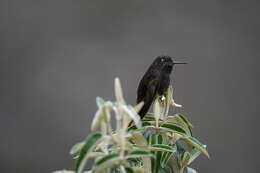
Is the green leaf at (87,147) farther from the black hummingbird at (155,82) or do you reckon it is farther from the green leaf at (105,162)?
the black hummingbird at (155,82)

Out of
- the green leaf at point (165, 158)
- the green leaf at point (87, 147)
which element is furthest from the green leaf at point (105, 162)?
the green leaf at point (165, 158)

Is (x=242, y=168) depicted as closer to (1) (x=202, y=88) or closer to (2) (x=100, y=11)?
(1) (x=202, y=88)

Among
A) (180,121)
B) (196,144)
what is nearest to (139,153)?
(196,144)

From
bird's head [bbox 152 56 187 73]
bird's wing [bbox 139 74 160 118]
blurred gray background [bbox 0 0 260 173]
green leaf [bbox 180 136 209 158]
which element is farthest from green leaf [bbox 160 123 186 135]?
blurred gray background [bbox 0 0 260 173]

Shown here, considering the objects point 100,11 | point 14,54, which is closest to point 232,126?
point 100,11

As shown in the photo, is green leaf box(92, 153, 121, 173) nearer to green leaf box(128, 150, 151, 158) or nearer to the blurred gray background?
green leaf box(128, 150, 151, 158)
